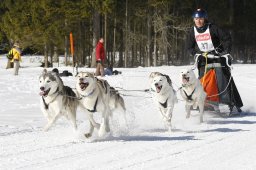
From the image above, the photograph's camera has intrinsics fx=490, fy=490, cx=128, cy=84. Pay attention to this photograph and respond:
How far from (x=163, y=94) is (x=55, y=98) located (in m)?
1.66

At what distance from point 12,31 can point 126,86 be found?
804 inches

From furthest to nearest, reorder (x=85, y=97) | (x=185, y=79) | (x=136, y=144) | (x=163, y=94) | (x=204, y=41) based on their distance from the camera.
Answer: (x=204, y=41) < (x=185, y=79) < (x=163, y=94) < (x=85, y=97) < (x=136, y=144)

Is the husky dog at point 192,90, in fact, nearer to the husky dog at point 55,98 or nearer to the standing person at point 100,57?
the husky dog at point 55,98

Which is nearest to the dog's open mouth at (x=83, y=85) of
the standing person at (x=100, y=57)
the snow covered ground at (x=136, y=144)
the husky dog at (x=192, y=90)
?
the snow covered ground at (x=136, y=144)

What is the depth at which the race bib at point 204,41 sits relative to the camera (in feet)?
29.1

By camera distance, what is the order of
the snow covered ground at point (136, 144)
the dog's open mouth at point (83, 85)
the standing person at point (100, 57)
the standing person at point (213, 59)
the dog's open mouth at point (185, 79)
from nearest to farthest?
1. the snow covered ground at point (136, 144)
2. the dog's open mouth at point (83, 85)
3. the dog's open mouth at point (185, 79)
4. the standing person at point (213, 59)
5. the standing person at point (100, 57)

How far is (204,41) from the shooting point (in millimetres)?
8977

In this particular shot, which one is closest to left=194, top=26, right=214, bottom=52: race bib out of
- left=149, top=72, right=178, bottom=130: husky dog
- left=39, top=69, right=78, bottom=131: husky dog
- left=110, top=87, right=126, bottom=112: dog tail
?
left=149, top=72, right=178, bottom=130: husky dog

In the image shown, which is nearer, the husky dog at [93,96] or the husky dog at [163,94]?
the husky dog at [93,96]

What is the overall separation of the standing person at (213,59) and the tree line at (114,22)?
18.0 metres

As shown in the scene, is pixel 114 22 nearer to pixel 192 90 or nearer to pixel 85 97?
pixel 192 90

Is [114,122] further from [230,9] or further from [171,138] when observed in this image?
[230,9]

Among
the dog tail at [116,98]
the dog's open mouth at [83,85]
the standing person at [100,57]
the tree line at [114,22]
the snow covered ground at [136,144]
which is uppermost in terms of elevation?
the tree line at [114,22]

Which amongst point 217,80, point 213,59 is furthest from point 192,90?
point 213,59
